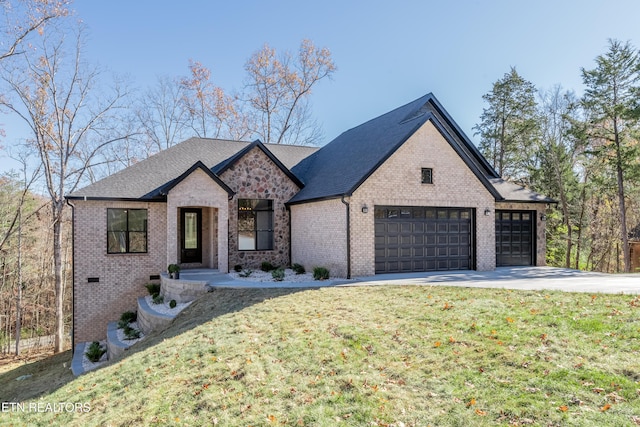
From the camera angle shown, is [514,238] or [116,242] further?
[514,238]

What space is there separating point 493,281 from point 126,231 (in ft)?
42.7

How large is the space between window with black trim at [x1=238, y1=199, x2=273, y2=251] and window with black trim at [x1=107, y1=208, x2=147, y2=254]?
3.69 m

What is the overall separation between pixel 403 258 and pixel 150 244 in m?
9.59

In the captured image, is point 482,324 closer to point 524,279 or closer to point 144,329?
point 524,279

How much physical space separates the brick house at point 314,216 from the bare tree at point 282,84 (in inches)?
571

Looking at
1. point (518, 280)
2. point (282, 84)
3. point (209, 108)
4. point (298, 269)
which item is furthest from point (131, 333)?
point (282, 84)

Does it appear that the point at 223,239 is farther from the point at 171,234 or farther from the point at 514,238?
the point at 514,238

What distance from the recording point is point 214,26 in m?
22.6

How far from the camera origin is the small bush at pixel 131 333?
11891mm

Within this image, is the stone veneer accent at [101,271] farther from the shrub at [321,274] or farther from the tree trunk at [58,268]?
the shrub at [321,274]

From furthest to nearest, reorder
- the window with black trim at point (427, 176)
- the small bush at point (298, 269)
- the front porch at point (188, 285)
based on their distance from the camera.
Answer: the small bush at point (298, 269), the window with black trim at point (427, 176), the front porch at point (188, 285)

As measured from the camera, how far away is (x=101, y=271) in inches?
579

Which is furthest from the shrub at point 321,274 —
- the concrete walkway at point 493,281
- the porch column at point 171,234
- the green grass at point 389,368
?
the porch column at point 171,234

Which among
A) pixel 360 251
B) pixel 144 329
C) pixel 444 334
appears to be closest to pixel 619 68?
pixel 360 251
